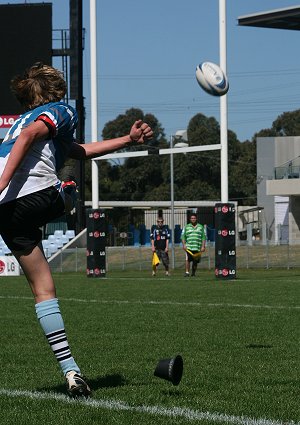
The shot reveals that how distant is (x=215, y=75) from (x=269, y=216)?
50.2m

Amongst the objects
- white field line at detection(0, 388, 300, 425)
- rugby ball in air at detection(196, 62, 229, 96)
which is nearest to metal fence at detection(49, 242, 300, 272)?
rugby ball in air at detection(196, 62, 229, 96)

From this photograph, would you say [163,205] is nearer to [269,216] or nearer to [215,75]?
[269,216]

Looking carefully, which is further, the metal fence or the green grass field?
the metal fence

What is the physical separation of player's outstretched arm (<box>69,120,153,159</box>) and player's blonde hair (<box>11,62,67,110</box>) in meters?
0.44

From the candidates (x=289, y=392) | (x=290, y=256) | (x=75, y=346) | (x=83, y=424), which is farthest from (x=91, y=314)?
(x=290, y=256)

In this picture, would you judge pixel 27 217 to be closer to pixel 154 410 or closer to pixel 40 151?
pixel 40 151

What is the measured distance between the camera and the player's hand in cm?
621

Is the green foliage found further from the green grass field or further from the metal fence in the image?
the green grass field

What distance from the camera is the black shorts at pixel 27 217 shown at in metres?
5.79

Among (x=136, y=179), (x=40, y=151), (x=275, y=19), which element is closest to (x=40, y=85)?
(x=40, y=151)

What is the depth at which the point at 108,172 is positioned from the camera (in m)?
97.9

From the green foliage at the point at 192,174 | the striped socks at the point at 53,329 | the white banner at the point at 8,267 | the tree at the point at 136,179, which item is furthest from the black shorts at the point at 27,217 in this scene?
the tree at the point at 136,179

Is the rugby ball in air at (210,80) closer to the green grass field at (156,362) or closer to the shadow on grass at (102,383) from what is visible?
the green grass field at (156,362)

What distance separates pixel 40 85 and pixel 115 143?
2.08 ft
